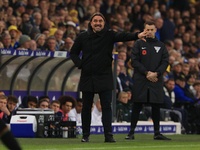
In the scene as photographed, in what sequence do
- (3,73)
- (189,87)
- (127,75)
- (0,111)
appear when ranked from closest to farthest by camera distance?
(0,111), (3,73), (127,75), (189,87)

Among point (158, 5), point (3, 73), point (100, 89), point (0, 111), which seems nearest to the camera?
point (100, 89)

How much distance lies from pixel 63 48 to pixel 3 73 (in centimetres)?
236

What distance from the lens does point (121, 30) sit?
16.8 m

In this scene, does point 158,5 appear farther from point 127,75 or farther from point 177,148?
point 177,148

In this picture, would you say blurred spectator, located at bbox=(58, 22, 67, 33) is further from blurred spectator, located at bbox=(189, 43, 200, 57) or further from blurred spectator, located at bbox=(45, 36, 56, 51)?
blurred spectator, located at bbox=(189, 43, 200, 57)

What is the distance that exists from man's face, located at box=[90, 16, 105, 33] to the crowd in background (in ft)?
13.9

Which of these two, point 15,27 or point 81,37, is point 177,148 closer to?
point 81,37

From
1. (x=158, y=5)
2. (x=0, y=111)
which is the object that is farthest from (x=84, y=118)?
(x=158, y=5)

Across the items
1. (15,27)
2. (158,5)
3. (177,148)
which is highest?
(158,5)

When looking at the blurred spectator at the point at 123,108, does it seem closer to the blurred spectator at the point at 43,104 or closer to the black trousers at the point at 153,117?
the blurred spectator at the point at 43,104

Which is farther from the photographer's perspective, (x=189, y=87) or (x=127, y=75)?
(x=189, y=87)

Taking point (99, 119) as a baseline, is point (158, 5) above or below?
above

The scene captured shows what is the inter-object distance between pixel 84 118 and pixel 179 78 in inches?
303

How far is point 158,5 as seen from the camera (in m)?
21.4
